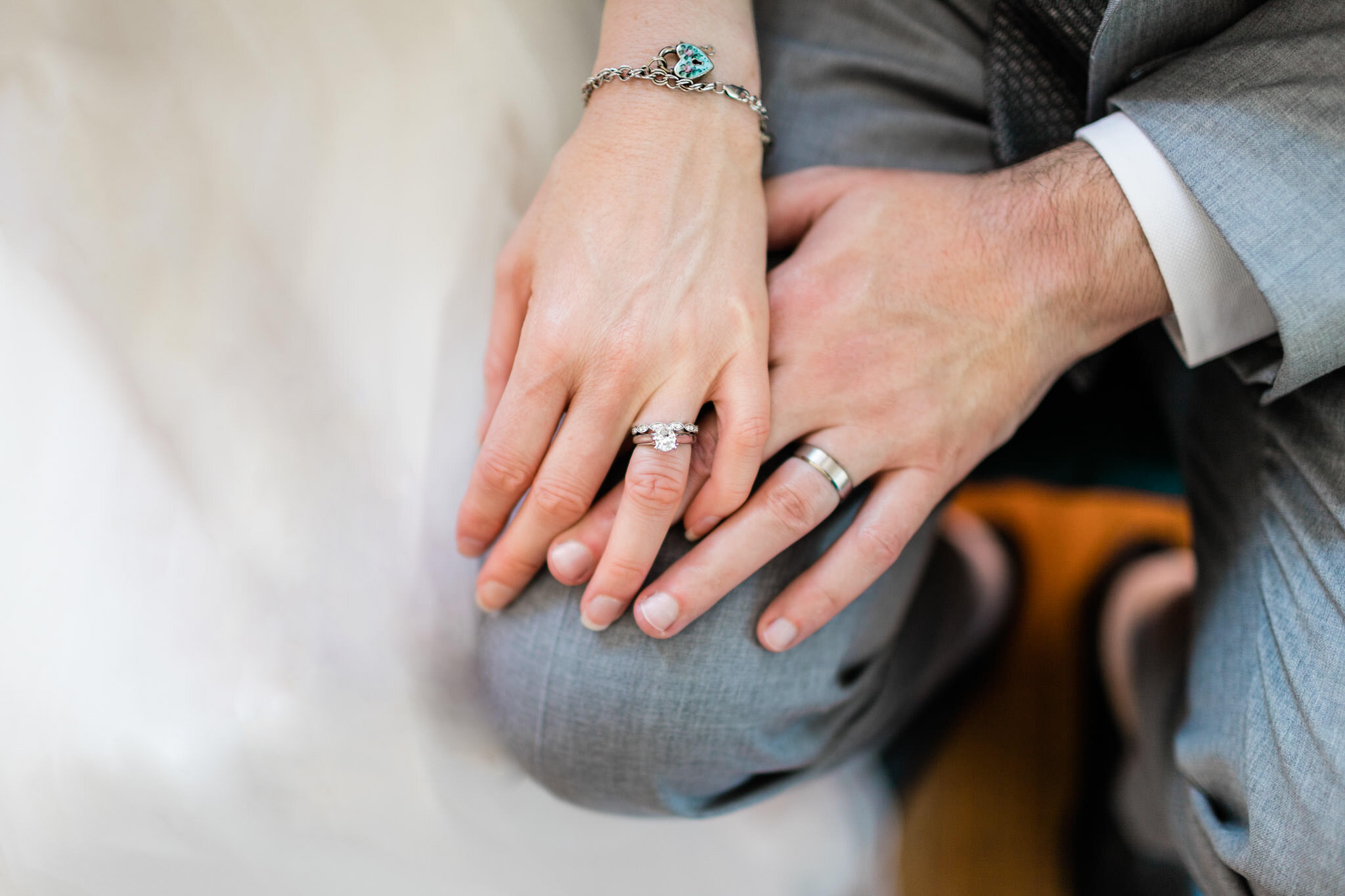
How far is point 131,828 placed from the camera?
23.3 inches

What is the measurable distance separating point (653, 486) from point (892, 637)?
36 cm

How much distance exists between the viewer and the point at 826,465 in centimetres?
61

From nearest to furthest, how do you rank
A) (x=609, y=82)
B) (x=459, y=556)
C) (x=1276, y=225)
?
(x=1276, y=225) → (x=609, y=82) → (x=459, y=556)

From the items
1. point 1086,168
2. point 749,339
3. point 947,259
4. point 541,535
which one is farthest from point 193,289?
point 1086,168

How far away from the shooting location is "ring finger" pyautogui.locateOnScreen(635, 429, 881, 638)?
0.60 m

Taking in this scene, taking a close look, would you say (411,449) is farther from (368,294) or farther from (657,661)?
(657,661)

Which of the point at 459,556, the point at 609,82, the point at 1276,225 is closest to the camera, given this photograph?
the point at 1276,225

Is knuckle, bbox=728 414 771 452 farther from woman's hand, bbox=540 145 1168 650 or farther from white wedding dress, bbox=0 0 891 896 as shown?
white wedding dress, bbox=0 0 891 896

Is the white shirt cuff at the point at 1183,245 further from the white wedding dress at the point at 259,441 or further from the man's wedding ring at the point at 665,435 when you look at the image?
the white wedding dress at the point at 259,441

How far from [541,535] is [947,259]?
0.37 meters

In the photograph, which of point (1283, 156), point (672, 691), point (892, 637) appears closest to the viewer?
point (1283, 156)

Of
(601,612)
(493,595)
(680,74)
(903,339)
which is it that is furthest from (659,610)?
(680,74)

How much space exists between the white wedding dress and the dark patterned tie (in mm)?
370

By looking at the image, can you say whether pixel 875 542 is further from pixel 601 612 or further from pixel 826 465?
pixel 601 612
